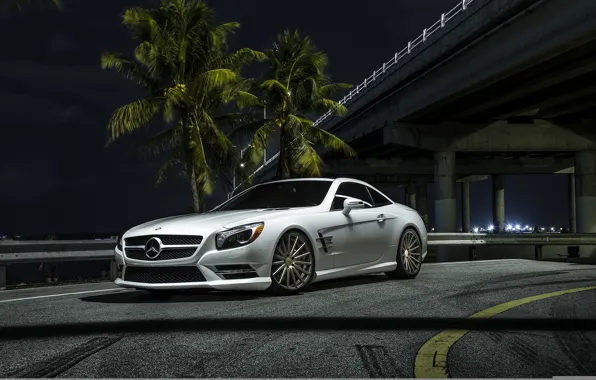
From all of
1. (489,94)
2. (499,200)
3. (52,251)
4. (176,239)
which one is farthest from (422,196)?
(176,239)

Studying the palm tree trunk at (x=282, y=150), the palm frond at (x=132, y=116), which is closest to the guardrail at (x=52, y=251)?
the palm frond at (x=132, y=116)

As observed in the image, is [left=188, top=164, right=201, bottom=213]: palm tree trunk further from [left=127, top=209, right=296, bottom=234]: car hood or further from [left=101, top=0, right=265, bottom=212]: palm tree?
[left=127, top=209, right=296, bottom=234]: car hood

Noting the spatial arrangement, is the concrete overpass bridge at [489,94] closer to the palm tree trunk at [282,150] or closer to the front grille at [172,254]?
the palm tree trunk at [282,150]

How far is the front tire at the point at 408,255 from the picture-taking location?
9.67 metres

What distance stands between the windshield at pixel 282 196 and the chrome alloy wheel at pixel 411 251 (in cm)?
153

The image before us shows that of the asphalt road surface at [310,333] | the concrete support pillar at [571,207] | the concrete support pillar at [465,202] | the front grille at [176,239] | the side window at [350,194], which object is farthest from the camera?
the concrete support pillar at [465,202]

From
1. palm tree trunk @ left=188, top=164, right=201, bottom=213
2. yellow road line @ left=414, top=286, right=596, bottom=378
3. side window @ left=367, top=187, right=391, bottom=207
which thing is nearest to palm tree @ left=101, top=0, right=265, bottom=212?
palm tree trunk @ left=188, top=164, right=201, bottom=213

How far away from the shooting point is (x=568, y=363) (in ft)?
14.5

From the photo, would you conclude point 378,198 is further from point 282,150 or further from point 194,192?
point 282,150

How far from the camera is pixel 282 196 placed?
8930mm

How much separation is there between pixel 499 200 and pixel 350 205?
7133 cm

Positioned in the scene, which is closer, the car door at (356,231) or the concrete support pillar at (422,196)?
the car door at (356,231)

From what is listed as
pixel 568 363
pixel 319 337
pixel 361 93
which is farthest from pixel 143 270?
pixel 361 93

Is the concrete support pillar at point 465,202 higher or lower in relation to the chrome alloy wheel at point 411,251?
higher
